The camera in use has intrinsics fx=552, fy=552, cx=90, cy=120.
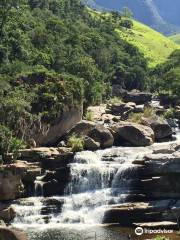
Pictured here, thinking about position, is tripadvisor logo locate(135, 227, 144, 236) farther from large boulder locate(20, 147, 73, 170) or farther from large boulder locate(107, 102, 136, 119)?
large boulder locate(107, 102, 136, 119)

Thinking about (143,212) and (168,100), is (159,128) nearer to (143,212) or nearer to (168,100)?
(143,212)

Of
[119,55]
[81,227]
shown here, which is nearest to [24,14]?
[119,55]

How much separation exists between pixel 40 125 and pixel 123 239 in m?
26.0

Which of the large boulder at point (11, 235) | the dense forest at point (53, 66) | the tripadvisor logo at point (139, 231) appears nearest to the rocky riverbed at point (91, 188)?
the tripadvisor logo at point (139, 231)

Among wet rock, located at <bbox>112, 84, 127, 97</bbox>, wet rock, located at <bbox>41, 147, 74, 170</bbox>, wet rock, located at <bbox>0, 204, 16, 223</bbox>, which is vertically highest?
wet rock, located at <bbox>112, 84, 127, 97</bbox>

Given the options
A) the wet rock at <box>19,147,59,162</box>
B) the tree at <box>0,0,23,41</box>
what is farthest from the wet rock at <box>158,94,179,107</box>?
the wet rock at <box>19,147,59,162</box>

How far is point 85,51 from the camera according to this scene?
5664 inches

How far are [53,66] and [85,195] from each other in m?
58.8

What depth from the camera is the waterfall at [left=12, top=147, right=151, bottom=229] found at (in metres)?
59.4

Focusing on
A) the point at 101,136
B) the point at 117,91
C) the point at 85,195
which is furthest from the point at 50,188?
the point at 117,91

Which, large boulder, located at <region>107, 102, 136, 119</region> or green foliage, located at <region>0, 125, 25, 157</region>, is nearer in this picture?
green foliage, located at <region>0, 125, 25, 157</region>

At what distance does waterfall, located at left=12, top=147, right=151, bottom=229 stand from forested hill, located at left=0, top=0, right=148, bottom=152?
831cm

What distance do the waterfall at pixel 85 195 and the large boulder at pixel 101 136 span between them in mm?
5669

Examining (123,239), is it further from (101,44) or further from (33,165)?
(101,44)
